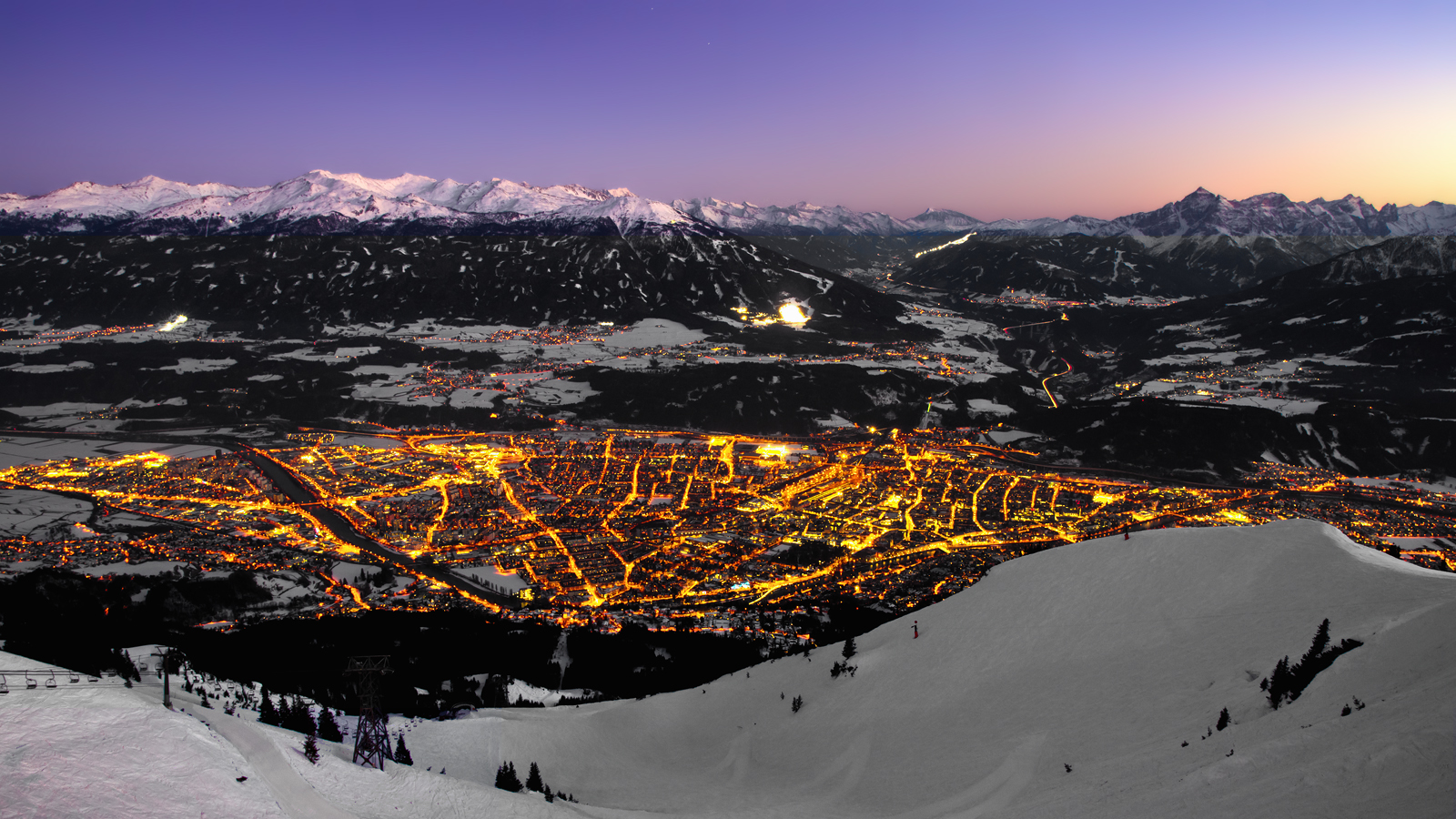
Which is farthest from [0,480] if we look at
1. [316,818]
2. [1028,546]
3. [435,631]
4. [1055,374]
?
[1055,374]

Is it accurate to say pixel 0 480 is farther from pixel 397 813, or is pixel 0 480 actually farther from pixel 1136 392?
pixel 1136 392

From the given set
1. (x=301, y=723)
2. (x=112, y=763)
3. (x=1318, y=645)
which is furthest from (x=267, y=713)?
(x=1318, y=645)

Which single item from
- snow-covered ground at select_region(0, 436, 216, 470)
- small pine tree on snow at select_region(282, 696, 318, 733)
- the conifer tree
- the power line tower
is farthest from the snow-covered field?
snow-covered ground at select_region(0, 436, 216, 470)

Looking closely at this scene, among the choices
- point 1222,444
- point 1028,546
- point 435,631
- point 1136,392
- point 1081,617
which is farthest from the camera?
point 1136,392

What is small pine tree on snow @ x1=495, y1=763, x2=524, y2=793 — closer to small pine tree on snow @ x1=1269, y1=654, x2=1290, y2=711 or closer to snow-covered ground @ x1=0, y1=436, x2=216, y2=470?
small pine tree on snow @ x1=1269, y1=654, x2=1290, y2=711

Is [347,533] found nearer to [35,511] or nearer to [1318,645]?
[35,511]

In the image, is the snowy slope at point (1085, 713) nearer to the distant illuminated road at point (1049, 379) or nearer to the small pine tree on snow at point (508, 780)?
the small pine tree on snow at point (508, 780)
